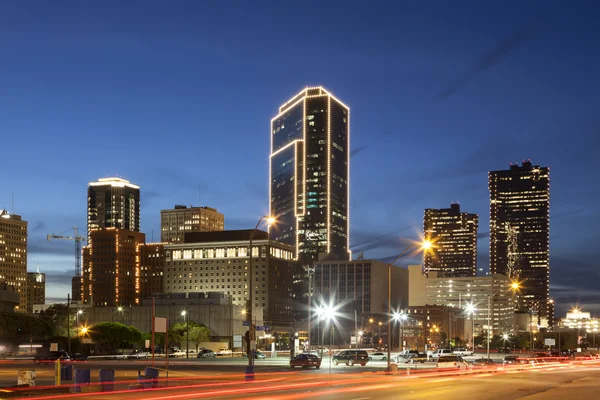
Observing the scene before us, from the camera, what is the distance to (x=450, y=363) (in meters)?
80.6

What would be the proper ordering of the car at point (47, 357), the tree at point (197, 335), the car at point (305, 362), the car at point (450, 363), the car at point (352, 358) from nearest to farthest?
the car at point (305, 362) → the car at point (450, 363) → the car at point (352, 358) → the car at point (47, 357) → the tree at point (197, 335)

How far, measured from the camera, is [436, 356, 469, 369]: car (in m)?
79.4

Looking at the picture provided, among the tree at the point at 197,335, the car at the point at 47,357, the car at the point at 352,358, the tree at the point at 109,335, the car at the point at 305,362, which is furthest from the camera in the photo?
the tree at the point at 197,335

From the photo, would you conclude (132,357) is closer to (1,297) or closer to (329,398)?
(1,297)

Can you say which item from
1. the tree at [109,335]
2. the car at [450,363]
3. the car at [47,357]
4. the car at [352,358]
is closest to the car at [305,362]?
the car at [352,358]

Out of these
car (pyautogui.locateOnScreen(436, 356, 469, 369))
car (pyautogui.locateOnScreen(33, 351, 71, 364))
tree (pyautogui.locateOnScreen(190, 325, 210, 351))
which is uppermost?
car (pyautogui.locateOnScreen(436, 356, 469, 369))

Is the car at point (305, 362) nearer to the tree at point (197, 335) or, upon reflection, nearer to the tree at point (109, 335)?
the tree at point (109, 335)

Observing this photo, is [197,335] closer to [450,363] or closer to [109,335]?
[109,335]

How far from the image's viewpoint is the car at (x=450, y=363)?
79.4 meters

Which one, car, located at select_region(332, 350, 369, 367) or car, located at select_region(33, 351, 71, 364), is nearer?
car, located at select_region(332, 350, 369, 367)

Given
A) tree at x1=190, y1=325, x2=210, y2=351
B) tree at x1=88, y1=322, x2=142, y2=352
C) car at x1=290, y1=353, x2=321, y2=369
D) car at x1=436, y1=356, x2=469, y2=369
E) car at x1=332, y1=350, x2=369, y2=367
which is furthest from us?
tree at x1=190, y1=325, x2=210, y2=351

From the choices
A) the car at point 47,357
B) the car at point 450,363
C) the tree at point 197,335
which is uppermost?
the car at point 450,363

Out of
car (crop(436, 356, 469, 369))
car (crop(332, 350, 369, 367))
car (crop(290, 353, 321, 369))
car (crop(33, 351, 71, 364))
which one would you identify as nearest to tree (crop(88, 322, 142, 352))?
car (crop(33, 351, 71, 364))

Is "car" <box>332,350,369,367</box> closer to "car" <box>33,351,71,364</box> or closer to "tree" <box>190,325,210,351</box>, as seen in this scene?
"car" <box>33,351,71,364</box>
